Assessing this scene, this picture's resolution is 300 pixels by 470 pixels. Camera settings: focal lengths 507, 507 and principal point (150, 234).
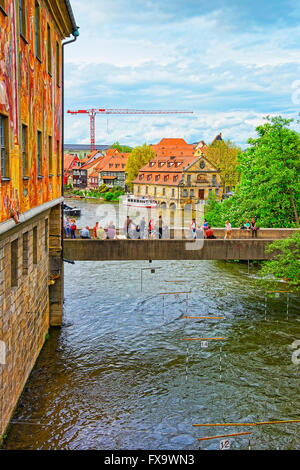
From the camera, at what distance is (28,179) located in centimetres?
1406

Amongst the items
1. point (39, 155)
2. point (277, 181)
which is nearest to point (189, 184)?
point (277, 181)

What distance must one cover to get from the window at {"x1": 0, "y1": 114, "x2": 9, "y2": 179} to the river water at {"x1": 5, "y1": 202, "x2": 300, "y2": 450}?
6494mm

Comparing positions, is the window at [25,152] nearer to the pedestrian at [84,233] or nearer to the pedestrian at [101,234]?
the pedestrian at [84,233]

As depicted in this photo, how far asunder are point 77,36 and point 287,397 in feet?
55.9

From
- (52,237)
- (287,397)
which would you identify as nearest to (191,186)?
(52,237)

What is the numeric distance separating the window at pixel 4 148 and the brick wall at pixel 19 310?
1.35 metres

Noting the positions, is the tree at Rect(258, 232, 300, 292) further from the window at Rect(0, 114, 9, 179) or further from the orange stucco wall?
the window at Rect(0, 114, 9, 179)

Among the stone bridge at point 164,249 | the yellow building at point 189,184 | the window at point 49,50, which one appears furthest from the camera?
the yellow building at point 189,184

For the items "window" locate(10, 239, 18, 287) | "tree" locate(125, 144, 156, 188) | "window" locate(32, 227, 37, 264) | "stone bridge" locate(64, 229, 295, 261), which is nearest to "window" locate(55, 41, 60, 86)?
"stone bridge" locate(64, 229, 295, 261)

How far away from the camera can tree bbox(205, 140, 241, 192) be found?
283ft

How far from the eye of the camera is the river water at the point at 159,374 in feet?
43.2

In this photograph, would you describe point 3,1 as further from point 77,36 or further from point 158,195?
point 158,195

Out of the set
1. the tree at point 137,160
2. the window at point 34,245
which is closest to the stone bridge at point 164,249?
the window at point 34,245

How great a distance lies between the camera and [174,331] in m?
21.6
